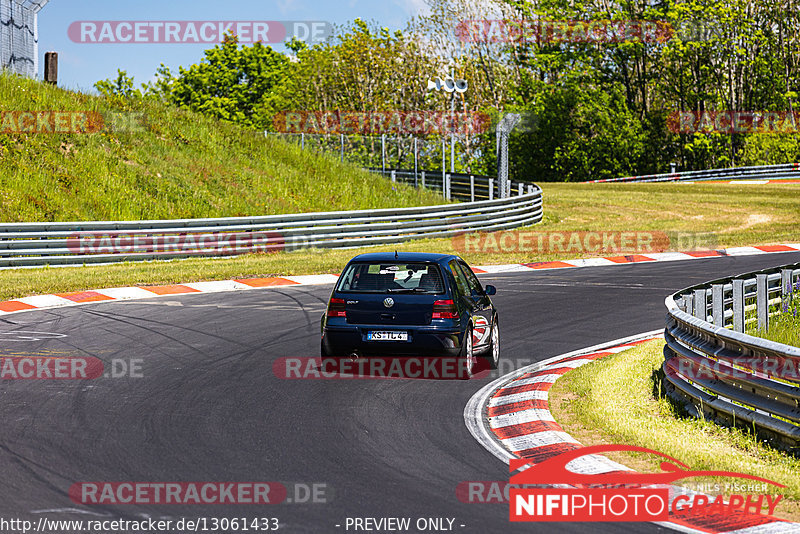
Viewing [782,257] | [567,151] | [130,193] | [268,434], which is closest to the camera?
[268,434]

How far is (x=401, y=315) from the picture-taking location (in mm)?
10766

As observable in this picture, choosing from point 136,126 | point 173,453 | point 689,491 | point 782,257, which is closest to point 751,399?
point 689,491

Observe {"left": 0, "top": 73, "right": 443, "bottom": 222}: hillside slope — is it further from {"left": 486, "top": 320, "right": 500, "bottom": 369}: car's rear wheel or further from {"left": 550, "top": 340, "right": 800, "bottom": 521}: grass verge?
{"left": 550, "top": 340, "right": 800, "bottom": 521}: grass verge

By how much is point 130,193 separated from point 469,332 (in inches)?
892

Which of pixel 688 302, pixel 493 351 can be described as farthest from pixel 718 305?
pixel 493 351

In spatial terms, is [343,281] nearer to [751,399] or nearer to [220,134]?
[751,399]

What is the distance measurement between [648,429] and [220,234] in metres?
17.9

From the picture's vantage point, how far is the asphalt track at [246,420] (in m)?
6.43

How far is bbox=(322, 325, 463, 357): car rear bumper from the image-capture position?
422 inches

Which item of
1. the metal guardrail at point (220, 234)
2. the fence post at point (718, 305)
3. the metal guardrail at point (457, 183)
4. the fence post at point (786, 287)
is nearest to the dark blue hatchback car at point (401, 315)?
the fence post at point (718, 305)

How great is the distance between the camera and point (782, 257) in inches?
981

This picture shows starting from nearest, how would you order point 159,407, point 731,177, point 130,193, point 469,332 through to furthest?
point 159,407
point 469,332
point 130,193
point 731,177

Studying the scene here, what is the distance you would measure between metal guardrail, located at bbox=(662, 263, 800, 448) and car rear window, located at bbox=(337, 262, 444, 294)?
2.60 metres

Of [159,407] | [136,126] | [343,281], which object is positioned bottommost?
[159,407]
